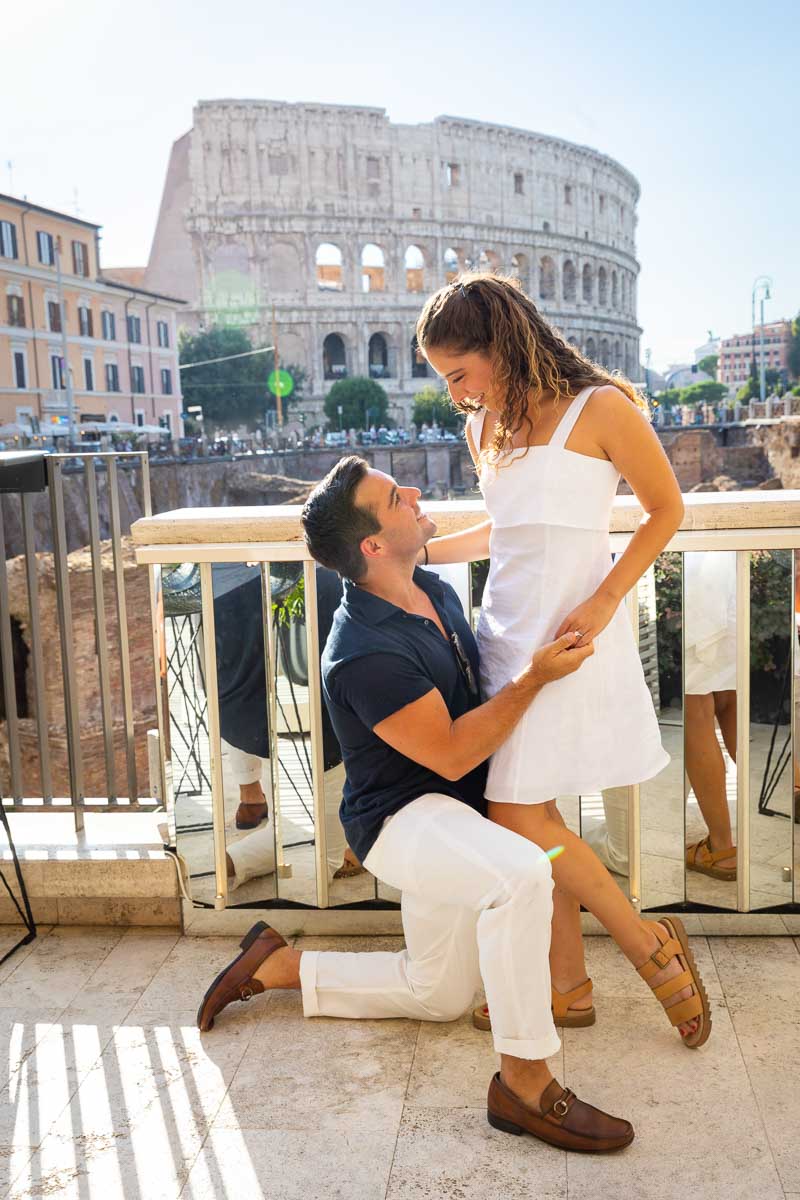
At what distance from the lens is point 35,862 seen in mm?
2039

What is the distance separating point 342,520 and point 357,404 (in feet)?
130

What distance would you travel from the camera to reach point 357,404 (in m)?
40.7

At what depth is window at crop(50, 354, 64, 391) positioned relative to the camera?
28828 mm

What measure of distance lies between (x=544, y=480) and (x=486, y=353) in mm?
170

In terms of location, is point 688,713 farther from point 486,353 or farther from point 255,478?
point 255,478

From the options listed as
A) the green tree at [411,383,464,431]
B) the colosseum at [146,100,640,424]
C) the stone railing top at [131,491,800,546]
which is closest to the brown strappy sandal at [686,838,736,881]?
the stone railing top at [131,491,800,546]

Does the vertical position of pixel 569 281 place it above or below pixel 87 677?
above

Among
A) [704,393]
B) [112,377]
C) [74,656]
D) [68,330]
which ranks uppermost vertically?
[68,330]

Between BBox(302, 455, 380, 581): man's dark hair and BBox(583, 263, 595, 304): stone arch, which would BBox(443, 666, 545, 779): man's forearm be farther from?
BBox(583, 263, 595, 304): stone arch

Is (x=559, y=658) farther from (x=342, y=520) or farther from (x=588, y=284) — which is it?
(x=588, y=284)

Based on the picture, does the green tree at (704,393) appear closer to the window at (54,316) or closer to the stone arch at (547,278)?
the stone arch at (547,278)

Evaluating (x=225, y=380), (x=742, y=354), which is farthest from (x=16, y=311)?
(x=742, y=354)

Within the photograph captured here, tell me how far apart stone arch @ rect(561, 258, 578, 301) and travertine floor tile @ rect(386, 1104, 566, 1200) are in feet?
175

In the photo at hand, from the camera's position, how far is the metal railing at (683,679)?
180cm
